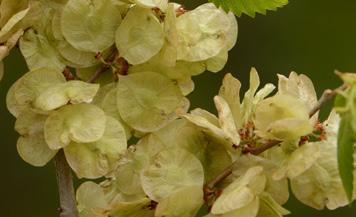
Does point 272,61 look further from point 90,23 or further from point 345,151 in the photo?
point 345,151

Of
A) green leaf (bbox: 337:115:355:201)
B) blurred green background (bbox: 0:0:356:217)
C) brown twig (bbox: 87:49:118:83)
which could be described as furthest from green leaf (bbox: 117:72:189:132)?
blurred green background (bbox: 0:0:356:217)

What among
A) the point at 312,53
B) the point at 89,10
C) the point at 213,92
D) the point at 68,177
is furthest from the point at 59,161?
the point at 312,53

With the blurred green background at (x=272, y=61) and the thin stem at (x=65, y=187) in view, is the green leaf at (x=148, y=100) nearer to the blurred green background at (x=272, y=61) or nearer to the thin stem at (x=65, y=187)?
the thin stem at (x=65, y=187)

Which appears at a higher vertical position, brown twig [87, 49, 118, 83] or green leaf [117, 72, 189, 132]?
brown twig [87, 49, 118, 83]

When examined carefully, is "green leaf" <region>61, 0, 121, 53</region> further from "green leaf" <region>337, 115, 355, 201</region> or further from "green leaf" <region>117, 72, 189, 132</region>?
"green leaf" <region>337, 115, 355, 201</region>

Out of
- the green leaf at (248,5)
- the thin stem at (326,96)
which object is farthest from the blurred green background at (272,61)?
the thin stem at (326,96)

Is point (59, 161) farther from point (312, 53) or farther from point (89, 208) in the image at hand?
point (312, 53)
